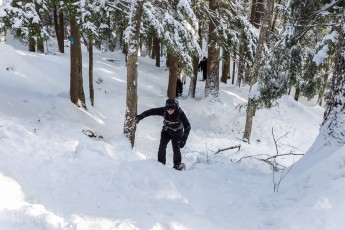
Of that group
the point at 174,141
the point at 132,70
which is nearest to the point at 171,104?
the point at 174,141

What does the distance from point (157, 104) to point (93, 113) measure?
13.9 feet

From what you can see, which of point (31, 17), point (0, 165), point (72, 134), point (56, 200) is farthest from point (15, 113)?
point (56, 200)

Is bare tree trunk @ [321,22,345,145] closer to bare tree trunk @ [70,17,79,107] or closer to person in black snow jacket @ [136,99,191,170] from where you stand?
person in black snow jacket @ [136,99,191,170]

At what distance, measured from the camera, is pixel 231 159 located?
316 inches

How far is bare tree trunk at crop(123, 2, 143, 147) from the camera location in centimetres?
840

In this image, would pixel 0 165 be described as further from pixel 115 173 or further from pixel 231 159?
pixel 231 159

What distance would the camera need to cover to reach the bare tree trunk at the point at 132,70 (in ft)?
27.6

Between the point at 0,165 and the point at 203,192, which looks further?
the point at 203,192

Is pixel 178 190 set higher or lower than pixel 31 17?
lower

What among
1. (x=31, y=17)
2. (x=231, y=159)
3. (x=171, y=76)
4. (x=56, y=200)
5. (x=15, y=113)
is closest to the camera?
(x=56, y=200)

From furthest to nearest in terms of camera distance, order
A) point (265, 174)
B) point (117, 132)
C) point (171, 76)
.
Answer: point (171, 76)
point (117, 132)
point (265, 174)

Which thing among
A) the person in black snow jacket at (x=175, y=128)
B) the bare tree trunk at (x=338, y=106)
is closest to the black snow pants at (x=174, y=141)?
the person in black snow jacket at (x=175, y=128)

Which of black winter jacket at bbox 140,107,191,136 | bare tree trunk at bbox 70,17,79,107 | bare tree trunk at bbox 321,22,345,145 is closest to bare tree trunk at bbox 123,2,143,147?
black winter jacket at bbox 140,107,191,136

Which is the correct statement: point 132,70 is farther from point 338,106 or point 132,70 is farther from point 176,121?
point 338,106
